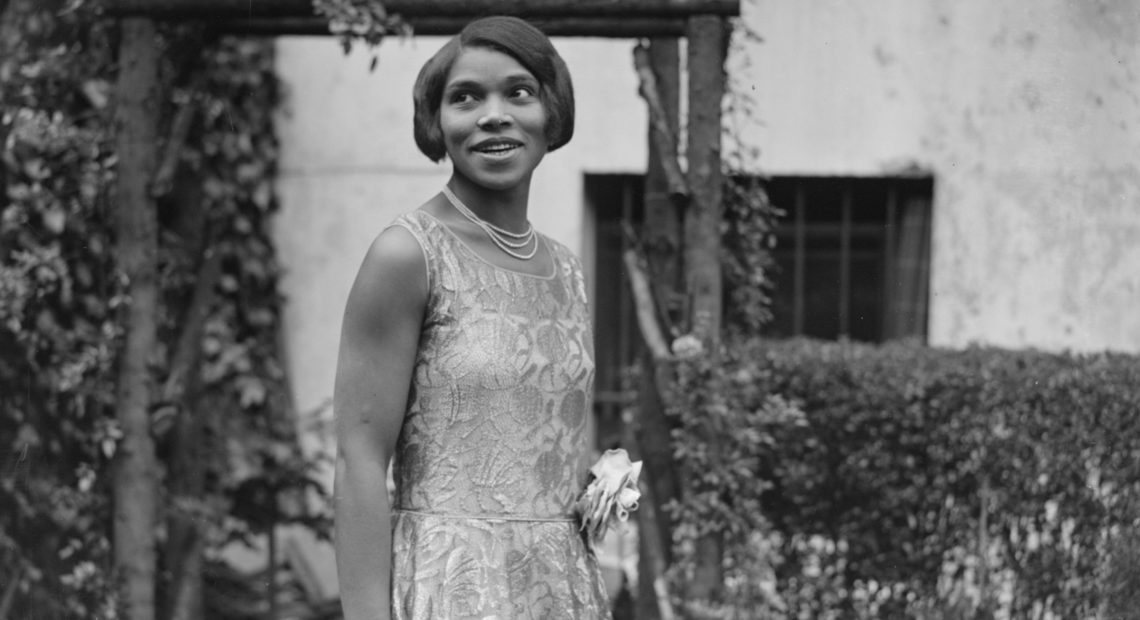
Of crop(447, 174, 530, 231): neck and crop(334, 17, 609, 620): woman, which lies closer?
crop(334, 17, 609, 620): woman

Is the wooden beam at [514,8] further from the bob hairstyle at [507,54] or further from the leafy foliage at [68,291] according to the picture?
the bob hairstyle at [507,54]

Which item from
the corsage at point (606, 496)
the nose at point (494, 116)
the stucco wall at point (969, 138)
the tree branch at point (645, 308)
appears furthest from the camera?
the stucco wall at point (969, 138)

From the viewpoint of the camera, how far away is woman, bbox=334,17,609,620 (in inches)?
82.4

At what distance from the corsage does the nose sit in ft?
2.04

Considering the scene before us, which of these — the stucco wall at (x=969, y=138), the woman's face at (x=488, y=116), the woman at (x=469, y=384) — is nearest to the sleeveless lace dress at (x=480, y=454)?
the woman at (x=469, y=384)

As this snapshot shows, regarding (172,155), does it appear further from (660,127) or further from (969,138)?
(969,138)

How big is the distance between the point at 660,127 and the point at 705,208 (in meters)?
0.30

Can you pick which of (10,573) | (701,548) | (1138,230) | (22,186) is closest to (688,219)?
(701,548)

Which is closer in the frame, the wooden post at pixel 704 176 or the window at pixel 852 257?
the wooden post at pixel 704 176

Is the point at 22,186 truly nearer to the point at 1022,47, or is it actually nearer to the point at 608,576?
the point at 608,576

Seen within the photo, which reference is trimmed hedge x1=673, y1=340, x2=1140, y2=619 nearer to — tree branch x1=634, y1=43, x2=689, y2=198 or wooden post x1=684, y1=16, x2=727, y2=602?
wooden post x1=684, y1=16, x2=727, y2=602

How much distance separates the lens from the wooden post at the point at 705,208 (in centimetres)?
419

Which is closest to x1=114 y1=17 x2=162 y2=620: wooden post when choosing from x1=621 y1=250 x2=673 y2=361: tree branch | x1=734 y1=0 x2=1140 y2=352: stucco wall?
x1=621 y1=250 x2=673 y2=361: tree branch

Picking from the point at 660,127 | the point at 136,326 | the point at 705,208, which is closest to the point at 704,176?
the point at 705,208
